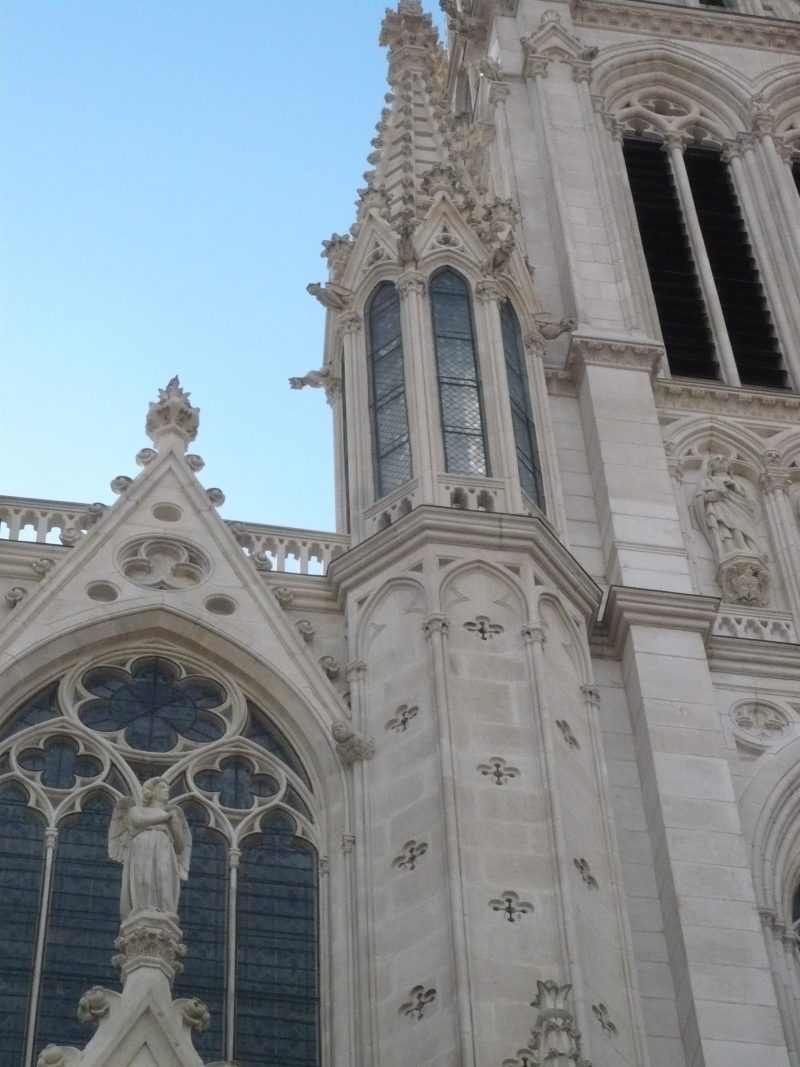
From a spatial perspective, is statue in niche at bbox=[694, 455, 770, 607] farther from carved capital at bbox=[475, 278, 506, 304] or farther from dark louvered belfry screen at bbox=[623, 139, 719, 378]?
carved capital at bbox=[475, 278, 506, 304]

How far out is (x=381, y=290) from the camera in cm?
2538

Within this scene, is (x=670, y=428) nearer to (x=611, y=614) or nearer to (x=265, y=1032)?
(x=611, y=614)

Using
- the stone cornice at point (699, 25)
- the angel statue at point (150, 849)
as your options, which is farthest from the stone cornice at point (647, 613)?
the stone cornice at point (699, 25)

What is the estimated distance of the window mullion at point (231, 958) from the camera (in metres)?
18.5

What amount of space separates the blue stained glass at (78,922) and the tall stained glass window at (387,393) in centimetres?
474

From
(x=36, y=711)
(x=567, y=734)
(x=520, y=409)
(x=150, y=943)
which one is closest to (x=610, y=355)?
(x=520, y=409)

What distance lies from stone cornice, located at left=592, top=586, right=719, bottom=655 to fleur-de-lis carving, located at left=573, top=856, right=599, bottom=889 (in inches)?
135

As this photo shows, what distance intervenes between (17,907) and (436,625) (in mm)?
4179

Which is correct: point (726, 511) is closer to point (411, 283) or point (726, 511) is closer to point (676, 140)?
point (411, 283)

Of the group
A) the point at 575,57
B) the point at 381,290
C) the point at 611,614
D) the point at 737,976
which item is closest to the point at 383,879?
the point at 737,976

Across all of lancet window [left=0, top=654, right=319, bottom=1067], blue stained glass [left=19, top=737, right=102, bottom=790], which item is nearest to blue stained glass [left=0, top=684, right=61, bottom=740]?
lancet window [left=0, top=654, right=319, bottom=1067]

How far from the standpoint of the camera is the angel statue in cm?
1722

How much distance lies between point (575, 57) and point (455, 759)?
15.1 m

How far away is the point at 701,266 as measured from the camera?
30.0 m
